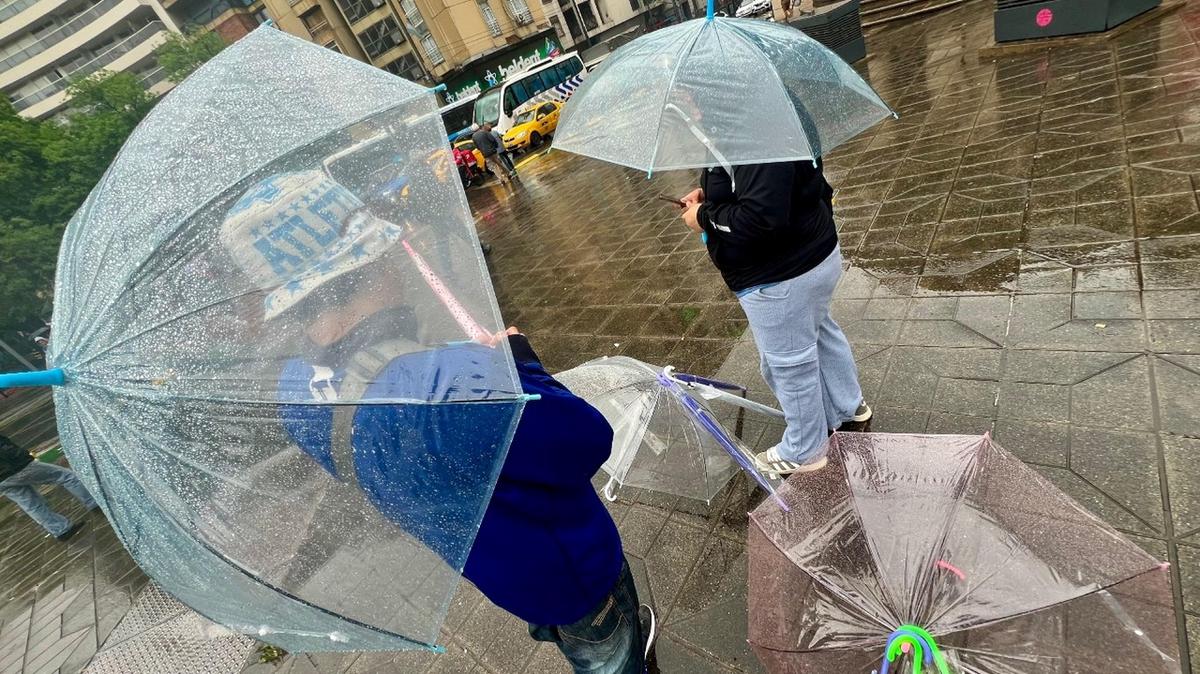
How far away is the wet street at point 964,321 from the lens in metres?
2.20

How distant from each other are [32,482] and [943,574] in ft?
24.2

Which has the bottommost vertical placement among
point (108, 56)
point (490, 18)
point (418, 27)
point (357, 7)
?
point (490, 18)

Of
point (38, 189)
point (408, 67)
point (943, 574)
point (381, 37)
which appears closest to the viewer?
point (943, 574)

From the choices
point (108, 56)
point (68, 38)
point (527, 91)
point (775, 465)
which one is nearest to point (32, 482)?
point (775, 465)

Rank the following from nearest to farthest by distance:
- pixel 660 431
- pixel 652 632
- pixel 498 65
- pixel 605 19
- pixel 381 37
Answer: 1. pixel 652 632
2. pixel 660 431
3. pixel 498 65
4. pixel 381 37
5. pixel 605 19

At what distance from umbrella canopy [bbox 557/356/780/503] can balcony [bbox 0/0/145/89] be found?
Result: 182 ft

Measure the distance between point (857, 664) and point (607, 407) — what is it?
1.48 meters

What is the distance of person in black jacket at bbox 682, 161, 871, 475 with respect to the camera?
5.84 feet

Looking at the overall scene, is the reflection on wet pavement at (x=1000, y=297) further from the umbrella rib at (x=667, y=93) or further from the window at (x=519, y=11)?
the window at (x=519, y=11)

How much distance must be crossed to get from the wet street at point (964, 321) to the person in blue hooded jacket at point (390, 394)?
140cm

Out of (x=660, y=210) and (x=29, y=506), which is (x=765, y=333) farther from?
(x=29, y=506)

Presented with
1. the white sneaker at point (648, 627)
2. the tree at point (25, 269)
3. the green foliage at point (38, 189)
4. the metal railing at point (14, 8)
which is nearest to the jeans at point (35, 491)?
the green foliage at point (38, 189)

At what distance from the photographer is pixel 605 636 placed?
167 cm

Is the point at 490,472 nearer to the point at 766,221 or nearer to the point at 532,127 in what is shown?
the point at 766,221
